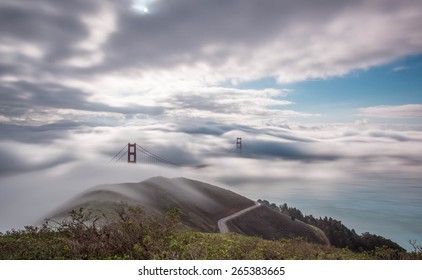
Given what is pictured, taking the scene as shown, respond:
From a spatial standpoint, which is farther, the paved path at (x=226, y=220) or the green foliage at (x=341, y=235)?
the paved path at (x=226, y=220)

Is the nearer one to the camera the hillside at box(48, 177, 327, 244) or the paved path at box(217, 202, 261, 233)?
the hillside at box(48, 177, 327, 244)

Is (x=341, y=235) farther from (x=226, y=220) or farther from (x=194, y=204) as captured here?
(x=194, y=204)

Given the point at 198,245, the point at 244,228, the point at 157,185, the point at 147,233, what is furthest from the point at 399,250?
the point at 157,185

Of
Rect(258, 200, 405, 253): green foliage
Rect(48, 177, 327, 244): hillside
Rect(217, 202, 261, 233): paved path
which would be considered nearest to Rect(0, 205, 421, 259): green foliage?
Rect(258, 200, 405, 253): green foliage

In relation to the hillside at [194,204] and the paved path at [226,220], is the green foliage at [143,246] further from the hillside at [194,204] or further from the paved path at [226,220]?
the paved path at [226,220]

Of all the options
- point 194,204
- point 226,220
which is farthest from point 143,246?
point 226,220

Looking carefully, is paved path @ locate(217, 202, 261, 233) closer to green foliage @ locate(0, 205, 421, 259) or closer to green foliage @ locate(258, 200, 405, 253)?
green foliage @ locate(258, 200, 405, 253)

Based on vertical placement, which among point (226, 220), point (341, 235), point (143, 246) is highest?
point (143, 246)

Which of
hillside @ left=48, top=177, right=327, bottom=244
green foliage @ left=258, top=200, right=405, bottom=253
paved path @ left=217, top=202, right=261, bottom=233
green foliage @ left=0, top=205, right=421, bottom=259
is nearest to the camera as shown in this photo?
green foliage @ left=0, top=205, right=421, bottom=259


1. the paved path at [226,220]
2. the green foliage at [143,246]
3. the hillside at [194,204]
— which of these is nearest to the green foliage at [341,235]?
the hillside at [194,204]
